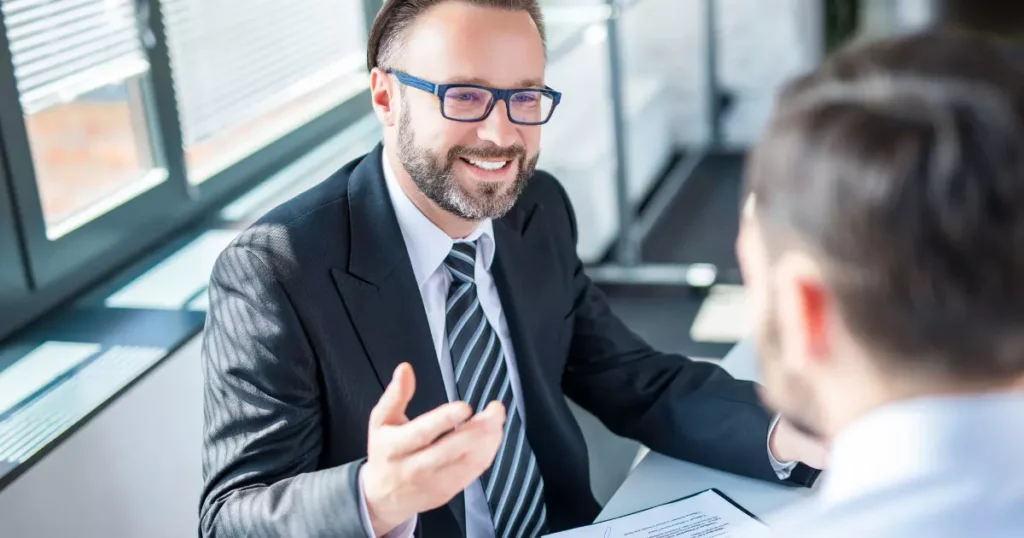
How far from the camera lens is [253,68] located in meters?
2.87

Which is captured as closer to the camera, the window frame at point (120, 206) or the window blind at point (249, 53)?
the window frame at point (120, 206)

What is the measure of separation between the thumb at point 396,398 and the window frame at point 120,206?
4.14 ft

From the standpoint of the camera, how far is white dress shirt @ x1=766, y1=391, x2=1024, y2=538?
0.59 m

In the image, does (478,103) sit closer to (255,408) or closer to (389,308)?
(389,308)

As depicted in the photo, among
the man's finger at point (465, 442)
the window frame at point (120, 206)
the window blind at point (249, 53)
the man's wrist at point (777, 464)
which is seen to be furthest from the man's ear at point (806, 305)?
the window blind at point (249, 53)

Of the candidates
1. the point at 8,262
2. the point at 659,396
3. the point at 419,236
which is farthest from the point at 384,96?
the point at 8,262

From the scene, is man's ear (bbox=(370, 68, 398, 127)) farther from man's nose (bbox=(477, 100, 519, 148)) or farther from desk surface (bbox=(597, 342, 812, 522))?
desk surface (bbox=(597, 342, 812, 522))

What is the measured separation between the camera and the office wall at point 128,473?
155cm

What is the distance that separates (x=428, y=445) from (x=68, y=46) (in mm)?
1631

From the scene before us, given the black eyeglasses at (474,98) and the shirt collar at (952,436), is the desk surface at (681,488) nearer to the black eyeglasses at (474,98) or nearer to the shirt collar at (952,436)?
the black eyeglasses at (474,98)

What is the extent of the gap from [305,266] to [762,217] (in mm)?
770

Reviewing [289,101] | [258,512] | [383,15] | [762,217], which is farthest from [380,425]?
[289,101]

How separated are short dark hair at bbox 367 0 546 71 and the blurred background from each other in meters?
0.41

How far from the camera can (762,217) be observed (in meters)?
0.64
